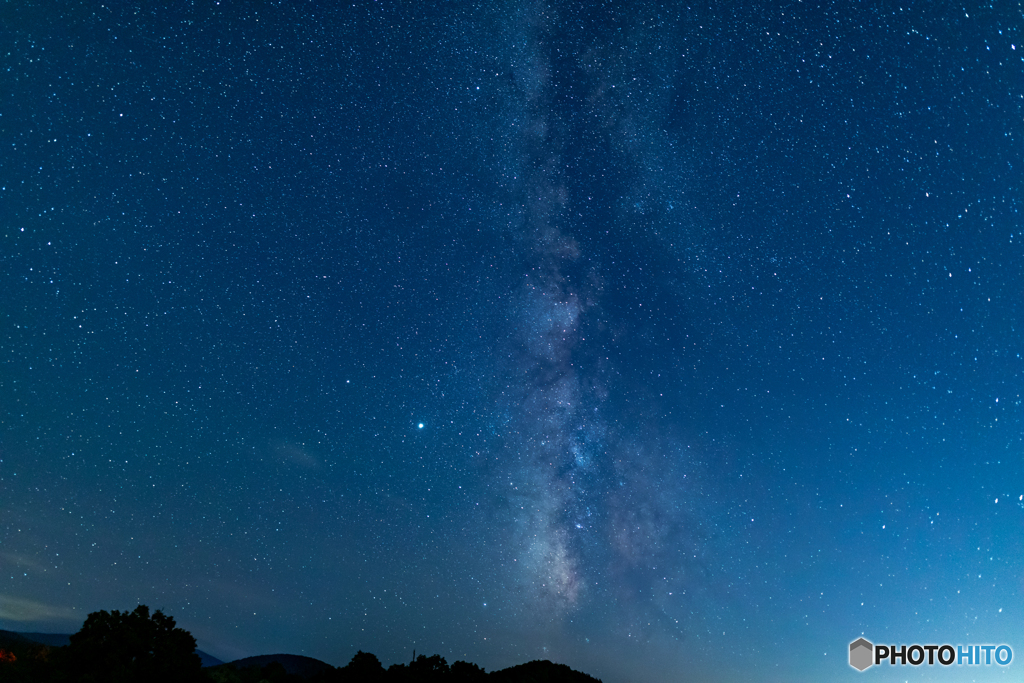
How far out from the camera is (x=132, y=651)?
2014 centimetres

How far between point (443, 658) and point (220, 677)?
985 centimetres

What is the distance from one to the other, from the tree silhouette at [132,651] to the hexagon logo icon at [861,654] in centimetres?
2760

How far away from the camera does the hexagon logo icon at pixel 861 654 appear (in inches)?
1121

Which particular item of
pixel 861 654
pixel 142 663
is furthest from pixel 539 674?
pixel 142 663

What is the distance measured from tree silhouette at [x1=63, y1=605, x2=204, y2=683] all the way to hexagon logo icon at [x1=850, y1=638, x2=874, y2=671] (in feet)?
90.6

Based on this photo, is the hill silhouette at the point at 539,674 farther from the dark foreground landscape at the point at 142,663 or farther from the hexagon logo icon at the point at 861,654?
the hexagon logo icon at the point at 861,654

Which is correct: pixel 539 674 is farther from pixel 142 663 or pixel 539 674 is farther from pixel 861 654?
pixel 142 663

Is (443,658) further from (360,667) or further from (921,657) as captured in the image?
(921,657)

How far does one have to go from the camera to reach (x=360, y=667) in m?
25.1

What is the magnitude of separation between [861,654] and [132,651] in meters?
30.0

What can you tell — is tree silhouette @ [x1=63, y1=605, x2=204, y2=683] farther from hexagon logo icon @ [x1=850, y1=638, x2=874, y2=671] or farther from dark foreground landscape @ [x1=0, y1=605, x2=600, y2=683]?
hexagon logo icon @ [x1=850, y1=638, x2=874, y2=671]

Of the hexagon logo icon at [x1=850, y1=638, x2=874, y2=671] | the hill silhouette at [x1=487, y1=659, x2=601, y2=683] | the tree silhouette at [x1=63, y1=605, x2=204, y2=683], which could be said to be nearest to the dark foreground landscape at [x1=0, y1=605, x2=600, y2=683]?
the tree silhouette at [x1=63, y1=605, x2=204, y2=683]

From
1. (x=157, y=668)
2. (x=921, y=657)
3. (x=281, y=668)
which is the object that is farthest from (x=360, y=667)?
(x=921, y=657)

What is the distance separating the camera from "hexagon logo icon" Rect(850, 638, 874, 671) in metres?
28.5
